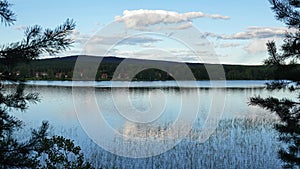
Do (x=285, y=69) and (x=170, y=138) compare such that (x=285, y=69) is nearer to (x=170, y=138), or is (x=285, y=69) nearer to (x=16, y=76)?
(x=16, y=76)

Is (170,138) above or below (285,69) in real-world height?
below

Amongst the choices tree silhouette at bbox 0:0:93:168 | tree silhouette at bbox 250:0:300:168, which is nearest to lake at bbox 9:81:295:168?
tree silhouette at bbox 250:0:300:168

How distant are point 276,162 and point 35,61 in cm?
1036

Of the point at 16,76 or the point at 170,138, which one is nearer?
the point at 16,76

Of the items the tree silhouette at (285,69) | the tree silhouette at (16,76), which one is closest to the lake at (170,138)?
the tree silhouette at (285,69)

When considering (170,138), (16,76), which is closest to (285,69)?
(16,76)

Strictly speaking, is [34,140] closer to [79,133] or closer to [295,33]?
[295,33]

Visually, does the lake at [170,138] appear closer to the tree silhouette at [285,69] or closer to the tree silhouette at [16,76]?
the tree silhouette at [285,69]

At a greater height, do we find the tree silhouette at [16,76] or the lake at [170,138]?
the tree silhouette at [16,76]

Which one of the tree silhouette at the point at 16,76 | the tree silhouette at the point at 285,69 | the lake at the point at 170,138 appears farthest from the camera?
the lake at the point at 170,138

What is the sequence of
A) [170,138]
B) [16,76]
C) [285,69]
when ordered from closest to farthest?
1. [16,76]
2. [285,69]
3. [170,138]

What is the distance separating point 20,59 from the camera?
575 centimetres

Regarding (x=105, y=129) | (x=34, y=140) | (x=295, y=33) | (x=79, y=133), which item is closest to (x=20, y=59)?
(x=34, y=140)

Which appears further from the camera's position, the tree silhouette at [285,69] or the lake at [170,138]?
the lake at [170,138]
